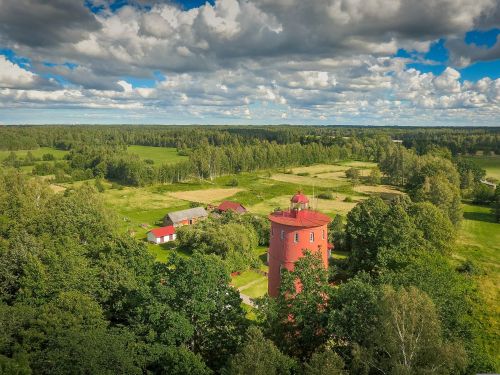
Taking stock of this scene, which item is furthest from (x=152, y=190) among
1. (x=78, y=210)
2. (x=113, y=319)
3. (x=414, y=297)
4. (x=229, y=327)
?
(x=414, y=297)

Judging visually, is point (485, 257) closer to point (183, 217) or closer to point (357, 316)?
point (357, 316)

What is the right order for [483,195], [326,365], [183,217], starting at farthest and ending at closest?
[483,195]
[183,217]
[326,365]

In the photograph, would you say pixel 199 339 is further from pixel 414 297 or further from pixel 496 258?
pixel 496 258

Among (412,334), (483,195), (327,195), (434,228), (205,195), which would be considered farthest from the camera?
(205,195)

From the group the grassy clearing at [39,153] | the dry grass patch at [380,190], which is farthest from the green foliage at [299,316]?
the grassy clearing at [39,153]

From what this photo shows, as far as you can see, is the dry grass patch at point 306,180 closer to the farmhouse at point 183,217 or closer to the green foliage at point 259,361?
the farmhouse at point 183,217

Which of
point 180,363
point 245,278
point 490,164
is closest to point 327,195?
point 245,278
